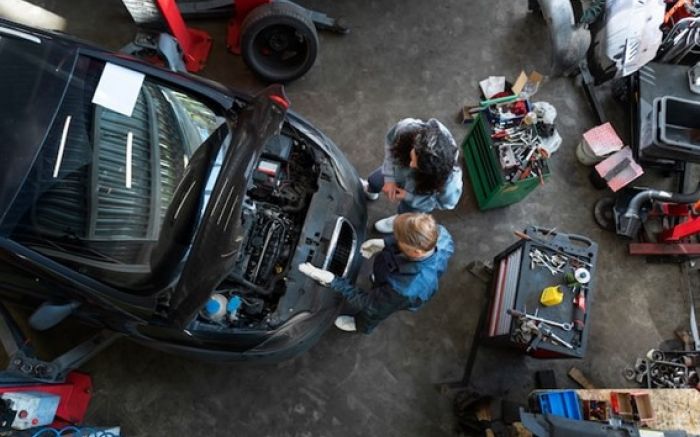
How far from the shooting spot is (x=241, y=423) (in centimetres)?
312

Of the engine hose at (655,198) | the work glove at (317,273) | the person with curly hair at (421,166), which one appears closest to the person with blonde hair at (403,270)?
the work glove at (317,273)

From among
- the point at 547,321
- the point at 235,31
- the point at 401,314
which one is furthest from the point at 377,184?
the point at 235,31

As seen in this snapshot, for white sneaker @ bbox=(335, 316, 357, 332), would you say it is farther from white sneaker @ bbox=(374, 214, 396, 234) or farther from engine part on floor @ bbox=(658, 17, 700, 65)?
engine part on floor @ bbox=(658, 17, 700, 65)

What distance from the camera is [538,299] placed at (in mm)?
2898

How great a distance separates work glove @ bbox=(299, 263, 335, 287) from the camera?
2.59 metres

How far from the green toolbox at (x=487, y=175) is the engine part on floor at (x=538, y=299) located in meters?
0.33

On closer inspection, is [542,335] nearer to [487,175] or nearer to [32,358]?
[487,175]

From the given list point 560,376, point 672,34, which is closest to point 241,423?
point 560,376

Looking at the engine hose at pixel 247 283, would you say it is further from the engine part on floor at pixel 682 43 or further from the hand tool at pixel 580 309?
the engine part on floor at pixel 682 43

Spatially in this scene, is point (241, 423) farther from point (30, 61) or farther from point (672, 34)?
point (672, 34)

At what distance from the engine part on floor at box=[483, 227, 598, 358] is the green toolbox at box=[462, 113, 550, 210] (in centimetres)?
33

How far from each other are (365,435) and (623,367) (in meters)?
1.76

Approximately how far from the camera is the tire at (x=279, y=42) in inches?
136

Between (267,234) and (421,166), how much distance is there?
2.87 ft
